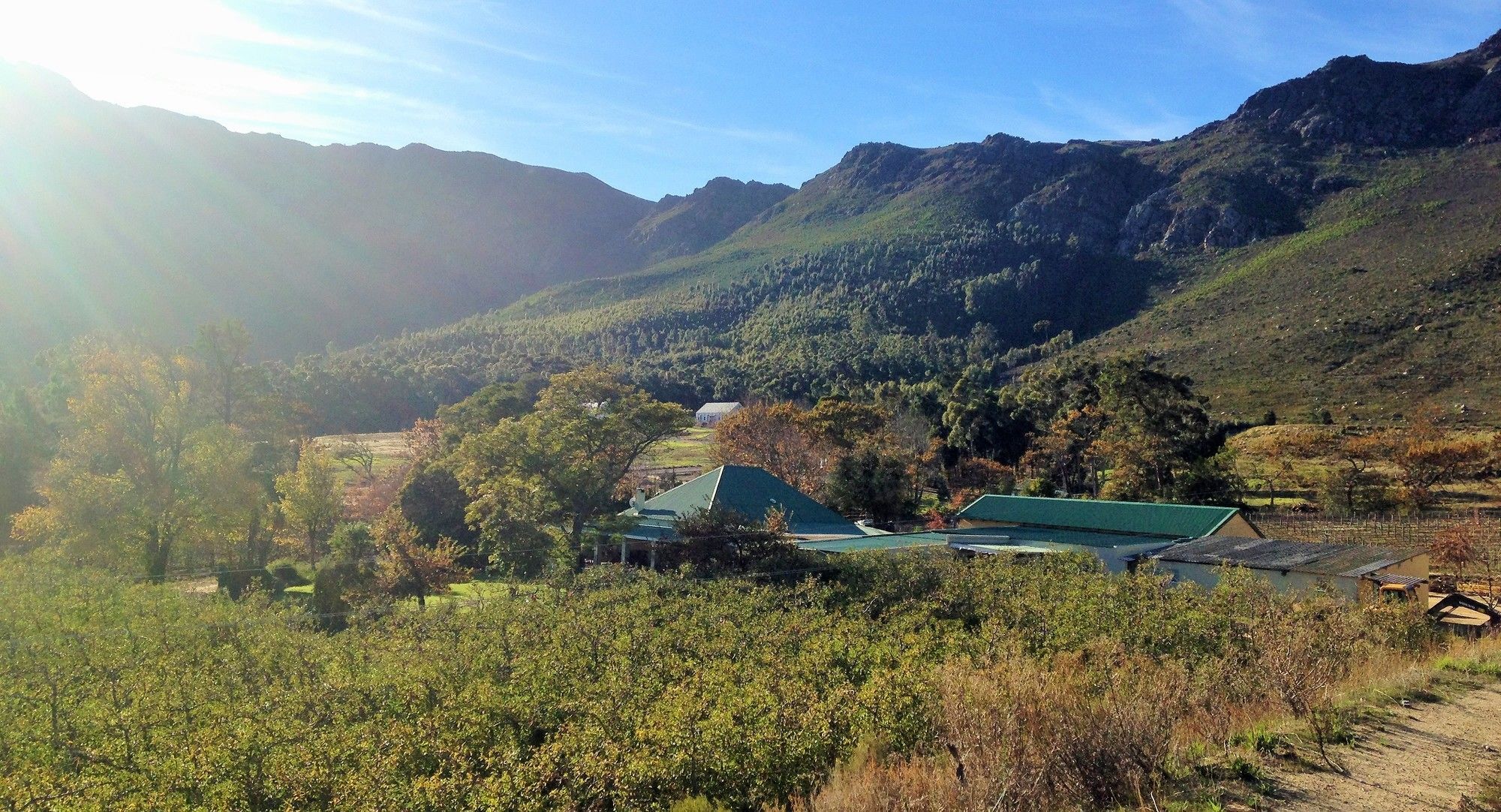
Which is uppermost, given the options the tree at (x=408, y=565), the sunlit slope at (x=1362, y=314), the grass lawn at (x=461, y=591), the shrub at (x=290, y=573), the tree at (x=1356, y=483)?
the sunlit slope at (x=1362, y=314)

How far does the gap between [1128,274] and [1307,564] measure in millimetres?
99879

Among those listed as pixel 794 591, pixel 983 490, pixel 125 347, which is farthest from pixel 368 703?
pixel 983 490

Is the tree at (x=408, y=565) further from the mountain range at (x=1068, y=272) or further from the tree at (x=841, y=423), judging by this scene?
the mountain range at (x=1068, y=272)

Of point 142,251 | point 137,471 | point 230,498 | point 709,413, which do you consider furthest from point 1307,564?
point 142,251

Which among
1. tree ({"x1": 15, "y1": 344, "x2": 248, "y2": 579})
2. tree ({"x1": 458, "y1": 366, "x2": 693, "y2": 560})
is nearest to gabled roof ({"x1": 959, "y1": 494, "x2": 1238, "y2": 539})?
tree ({"x1": 458, "y1": 366, "x2": 693, "y2": 560})

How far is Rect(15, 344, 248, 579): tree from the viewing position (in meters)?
26.1

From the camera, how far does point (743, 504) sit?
27188 mm

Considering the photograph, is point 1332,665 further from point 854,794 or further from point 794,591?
point 794,591

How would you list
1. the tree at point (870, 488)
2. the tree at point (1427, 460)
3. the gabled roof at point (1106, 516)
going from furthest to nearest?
the tree at point (1427, 460), the tree at point (870, 488), the gabled roof at point (1106, 516)

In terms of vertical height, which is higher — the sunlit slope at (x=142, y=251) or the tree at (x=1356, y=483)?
the sunlit slope at (x=142, y=251)

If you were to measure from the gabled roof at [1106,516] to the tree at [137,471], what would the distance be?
2612cm

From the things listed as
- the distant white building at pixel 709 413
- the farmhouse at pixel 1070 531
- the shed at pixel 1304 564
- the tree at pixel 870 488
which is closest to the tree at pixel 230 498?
the farmhouse at pixel 1070 531

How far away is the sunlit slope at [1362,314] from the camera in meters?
52.9

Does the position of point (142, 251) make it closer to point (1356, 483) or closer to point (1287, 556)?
point (1356, 483)
